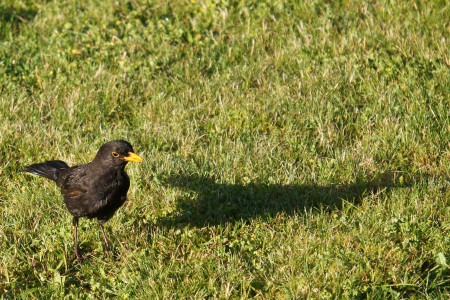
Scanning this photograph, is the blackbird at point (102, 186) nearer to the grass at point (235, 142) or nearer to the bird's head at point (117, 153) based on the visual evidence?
the bird's head at point (117, 153)

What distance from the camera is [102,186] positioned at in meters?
5.48

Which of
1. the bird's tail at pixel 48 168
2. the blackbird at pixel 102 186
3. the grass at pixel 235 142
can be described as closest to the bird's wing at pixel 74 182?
the blackbird at pixel 102 186

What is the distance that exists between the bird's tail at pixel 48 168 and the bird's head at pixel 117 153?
80 cm

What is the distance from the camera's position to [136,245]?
5723mm

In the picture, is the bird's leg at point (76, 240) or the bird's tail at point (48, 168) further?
the bird's tail at point (48, 168)

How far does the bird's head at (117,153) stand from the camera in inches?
215

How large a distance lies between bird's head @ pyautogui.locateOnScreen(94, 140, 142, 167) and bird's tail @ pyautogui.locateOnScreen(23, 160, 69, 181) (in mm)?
798

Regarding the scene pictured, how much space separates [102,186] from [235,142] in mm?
1882

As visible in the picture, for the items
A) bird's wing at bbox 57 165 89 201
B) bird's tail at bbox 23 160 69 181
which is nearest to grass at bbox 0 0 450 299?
bird's tail at bbox 23 160 69 181

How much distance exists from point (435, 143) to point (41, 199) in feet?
13.8

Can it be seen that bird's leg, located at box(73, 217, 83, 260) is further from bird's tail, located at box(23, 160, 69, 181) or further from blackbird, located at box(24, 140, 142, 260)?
bird's tail, located at box(23, 160, 69, 181)

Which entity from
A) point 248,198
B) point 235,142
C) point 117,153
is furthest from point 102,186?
point 235,142

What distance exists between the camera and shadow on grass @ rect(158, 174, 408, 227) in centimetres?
601

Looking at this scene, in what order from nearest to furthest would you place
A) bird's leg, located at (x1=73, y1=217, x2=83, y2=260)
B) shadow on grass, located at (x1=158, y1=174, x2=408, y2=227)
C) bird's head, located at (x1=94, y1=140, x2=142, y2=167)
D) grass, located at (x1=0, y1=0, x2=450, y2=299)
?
grass, located at (x1=0, y1=0, x2=450, y2=299)
bird's head, located at (x1=94, y1=140, x2=142, y2=167)
bird's leg, located at (x1=73, y1=217, x2=83, y2=260)
shadow on grass, located at (x1=158, y1=174, x2=408, y2=227)
